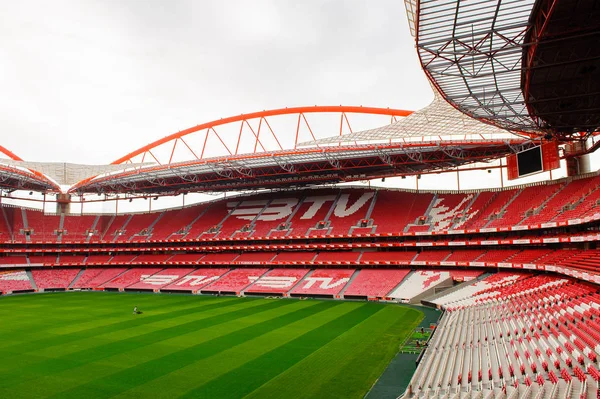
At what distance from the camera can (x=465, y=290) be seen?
Answer: 3222 centimetres

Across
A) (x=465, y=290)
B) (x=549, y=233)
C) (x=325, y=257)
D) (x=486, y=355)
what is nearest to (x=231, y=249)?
(x=325, y=257)

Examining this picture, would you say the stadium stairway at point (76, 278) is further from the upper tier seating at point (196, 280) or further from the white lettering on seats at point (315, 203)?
the white lettering on seats at point (315, 203)

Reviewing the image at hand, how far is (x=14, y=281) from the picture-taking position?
47719 mm

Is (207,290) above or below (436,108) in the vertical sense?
below

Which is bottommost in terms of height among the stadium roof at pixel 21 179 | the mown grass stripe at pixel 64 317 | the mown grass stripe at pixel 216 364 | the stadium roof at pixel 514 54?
the mown grass stripe at pixel 216 364

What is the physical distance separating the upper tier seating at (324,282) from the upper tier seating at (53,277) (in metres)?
28.2

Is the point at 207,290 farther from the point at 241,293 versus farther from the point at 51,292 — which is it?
the point at 51,292

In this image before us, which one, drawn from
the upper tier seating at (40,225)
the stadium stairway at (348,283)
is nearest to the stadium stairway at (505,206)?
the stadium stairway at (348,283)

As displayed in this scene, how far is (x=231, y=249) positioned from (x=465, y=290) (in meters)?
28.0

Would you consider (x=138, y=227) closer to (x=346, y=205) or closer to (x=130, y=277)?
(x=130, y=277)

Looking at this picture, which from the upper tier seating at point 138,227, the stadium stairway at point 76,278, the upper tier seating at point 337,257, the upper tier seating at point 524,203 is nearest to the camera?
the upper tier seating at point 524,203

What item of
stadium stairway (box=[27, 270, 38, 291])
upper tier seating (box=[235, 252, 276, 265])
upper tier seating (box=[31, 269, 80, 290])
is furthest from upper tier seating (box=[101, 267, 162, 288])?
upper tier seating (box=[235, 252, 276, 265])

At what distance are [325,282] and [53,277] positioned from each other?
3335cm

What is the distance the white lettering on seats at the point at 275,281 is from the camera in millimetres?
42406
